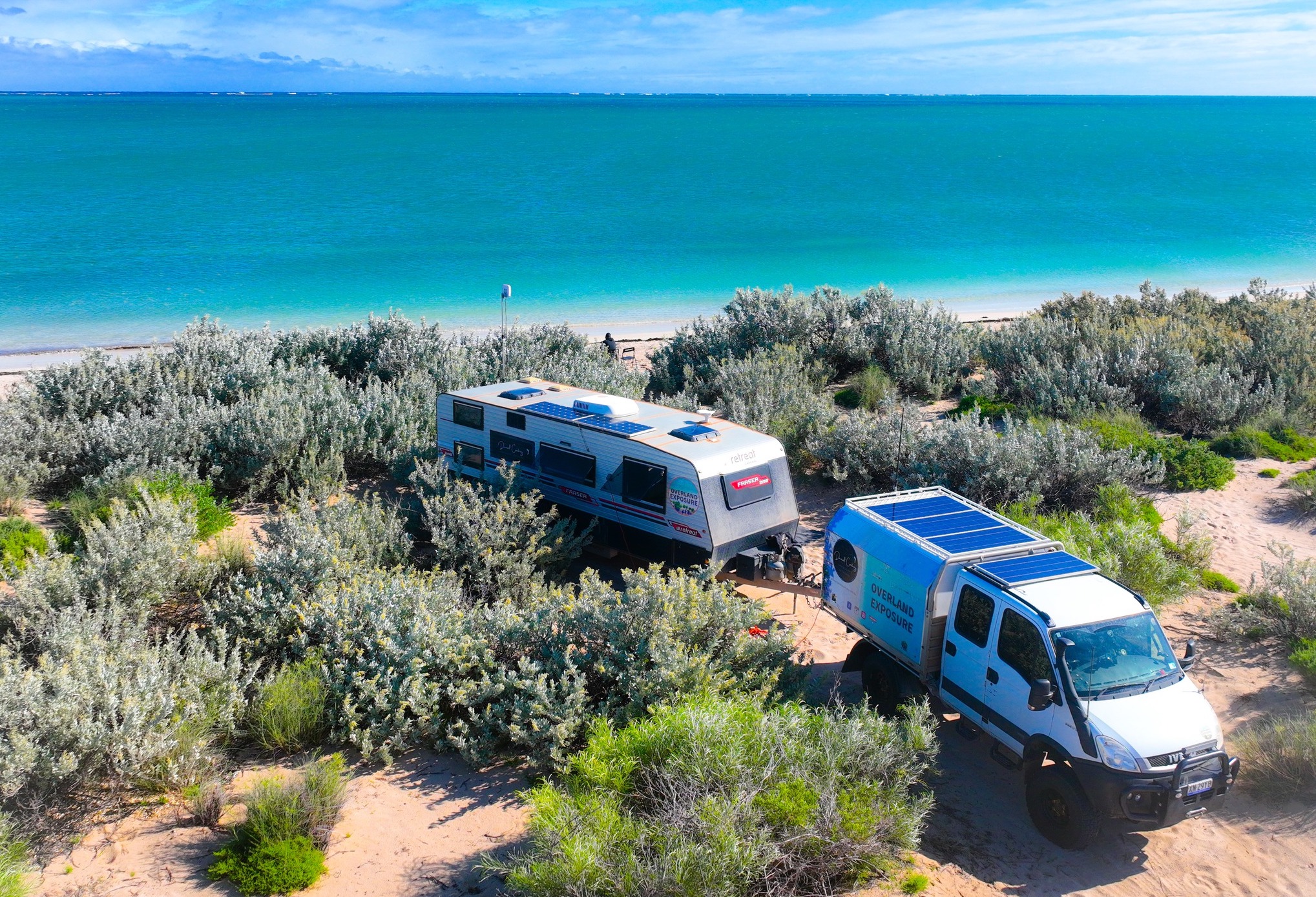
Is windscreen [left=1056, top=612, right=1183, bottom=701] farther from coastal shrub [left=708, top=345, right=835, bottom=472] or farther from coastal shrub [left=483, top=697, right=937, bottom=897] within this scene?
coastal shrub [left=708, top=345, right=835, bottom=472]

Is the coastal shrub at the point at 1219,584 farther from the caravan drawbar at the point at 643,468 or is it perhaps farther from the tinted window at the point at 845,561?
the tinted window at the point at 845,561

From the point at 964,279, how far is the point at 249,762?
36.4m

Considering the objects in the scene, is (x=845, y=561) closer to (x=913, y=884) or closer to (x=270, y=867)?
(x=913, y=884)

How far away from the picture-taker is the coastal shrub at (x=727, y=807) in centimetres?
542

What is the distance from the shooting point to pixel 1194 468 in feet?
45.4

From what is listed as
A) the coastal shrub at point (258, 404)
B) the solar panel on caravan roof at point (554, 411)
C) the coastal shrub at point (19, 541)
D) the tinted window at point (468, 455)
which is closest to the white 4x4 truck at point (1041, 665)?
the solar panel on caravan roof at point (554, 411)

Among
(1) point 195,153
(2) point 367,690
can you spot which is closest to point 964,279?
(2) point 367,690

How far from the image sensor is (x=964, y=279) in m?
38.6

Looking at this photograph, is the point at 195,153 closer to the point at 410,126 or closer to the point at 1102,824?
the point at 410,126

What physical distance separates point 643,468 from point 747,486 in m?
1.22

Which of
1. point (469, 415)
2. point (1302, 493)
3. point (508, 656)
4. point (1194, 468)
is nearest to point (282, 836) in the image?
point (508, 656)

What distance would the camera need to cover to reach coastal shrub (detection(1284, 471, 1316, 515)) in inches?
504

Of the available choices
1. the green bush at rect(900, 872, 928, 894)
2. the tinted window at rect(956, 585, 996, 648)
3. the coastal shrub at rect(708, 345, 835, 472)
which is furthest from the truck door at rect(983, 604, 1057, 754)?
the coastal shrub at rect(708, 345, 835, 472)

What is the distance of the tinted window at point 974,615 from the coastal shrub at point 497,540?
4403mm
